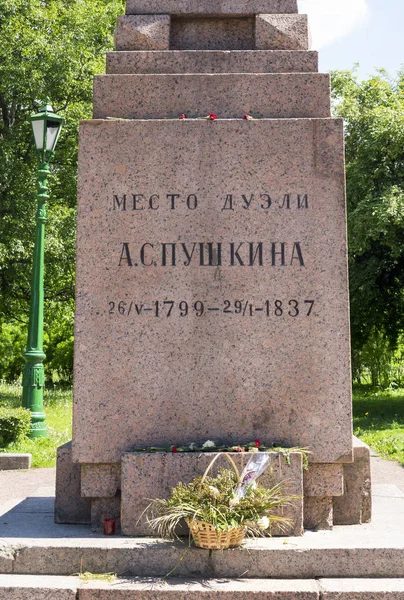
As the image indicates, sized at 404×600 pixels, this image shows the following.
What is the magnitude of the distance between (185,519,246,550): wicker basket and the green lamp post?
907cm

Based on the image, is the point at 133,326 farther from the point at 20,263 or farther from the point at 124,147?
the point at 20,263

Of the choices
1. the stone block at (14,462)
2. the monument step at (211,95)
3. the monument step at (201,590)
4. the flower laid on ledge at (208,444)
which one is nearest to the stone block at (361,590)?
the monument step at (201,590)

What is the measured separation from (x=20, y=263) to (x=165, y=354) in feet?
57.5

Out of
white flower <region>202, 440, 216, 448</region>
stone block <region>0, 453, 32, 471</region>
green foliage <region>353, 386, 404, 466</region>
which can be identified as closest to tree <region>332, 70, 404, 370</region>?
green foliage <region>353, 386, 404, 466</region>

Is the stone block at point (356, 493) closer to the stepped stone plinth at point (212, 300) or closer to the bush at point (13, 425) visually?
the stepped stone plinth at point (212, 300)

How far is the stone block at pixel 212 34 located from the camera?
572cm

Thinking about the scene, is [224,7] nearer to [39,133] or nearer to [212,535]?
[212,535]

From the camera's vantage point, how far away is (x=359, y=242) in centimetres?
1861

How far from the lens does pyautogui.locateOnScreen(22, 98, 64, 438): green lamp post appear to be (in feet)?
42.8

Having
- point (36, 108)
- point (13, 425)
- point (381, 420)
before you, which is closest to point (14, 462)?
point (13, 425)

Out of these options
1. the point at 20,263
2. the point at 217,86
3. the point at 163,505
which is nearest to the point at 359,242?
the point at 20,263

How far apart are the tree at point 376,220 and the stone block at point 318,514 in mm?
13584

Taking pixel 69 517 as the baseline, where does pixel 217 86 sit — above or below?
above

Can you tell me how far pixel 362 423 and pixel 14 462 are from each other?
968cm
